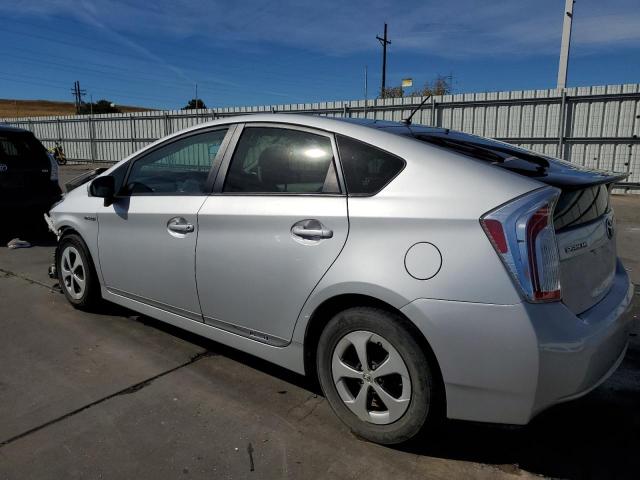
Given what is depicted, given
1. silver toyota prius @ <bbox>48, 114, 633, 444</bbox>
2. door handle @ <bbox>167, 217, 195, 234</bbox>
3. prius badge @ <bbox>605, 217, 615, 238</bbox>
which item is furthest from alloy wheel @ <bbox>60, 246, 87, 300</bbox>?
prius badge @ <bbox>605, 217, 615, 238</bbox>

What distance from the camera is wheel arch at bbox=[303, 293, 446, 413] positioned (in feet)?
7.14

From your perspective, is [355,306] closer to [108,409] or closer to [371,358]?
[371,358]

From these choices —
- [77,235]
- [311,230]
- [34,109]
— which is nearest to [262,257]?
[311,230]

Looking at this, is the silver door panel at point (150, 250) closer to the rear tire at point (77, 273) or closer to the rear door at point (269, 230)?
the rear door at point (269, 230)

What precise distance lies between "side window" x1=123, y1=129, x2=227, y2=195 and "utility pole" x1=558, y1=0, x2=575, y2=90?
1336 cm

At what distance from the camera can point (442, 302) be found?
2059 millimetres

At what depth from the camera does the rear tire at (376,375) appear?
7.19 feet

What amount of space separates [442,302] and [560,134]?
12.9m

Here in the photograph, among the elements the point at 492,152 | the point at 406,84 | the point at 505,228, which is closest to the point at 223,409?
the point at 505,228

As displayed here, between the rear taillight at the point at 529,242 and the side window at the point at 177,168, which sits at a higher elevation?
the side window at the point at 177,168

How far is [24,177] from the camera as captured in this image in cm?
709

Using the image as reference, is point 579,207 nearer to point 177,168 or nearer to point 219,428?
point 219,428

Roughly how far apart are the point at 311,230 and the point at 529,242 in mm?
1006

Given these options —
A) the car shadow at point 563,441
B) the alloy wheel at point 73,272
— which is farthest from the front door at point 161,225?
the car shadow at point 563,441
